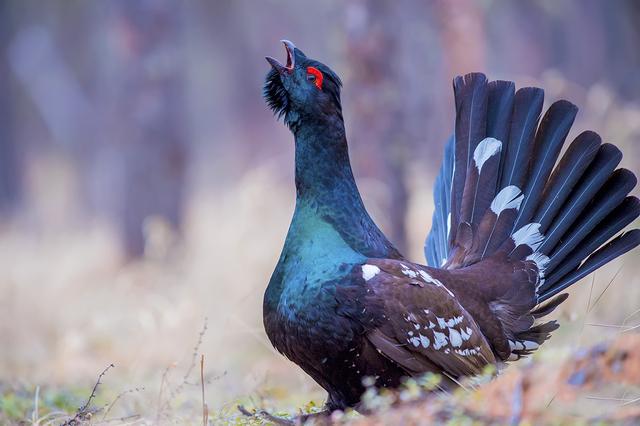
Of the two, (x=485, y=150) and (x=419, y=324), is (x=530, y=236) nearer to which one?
(x=485, y=150)

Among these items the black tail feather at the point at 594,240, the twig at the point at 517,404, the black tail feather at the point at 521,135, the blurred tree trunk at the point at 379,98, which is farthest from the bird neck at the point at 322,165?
the blurred tree trunk at the point at 379,98

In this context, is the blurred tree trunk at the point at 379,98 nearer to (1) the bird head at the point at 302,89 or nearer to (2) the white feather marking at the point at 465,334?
(1) the bird head at the point at 302,89

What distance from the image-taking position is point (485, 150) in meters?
5.48

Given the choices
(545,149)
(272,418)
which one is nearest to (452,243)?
(545,149)

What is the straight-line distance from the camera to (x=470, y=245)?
18.2 feet

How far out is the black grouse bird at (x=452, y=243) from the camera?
13.8 ft

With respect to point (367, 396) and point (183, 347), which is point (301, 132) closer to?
point (367, 396)

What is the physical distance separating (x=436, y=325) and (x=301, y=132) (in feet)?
4.21

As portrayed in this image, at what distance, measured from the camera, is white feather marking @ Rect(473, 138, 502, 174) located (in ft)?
17.8

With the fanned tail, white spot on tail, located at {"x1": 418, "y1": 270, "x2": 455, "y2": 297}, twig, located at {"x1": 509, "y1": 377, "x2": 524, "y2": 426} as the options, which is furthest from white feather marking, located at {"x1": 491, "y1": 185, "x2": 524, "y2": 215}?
twig, located at {"x1": 509, "y1": 377, "x2": 524, "y2": 426}

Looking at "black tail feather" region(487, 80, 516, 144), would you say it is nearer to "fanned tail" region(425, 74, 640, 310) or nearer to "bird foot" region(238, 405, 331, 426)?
"fanned tail" region(425, 74, 640, 310)

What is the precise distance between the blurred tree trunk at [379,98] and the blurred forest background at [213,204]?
0.02 m

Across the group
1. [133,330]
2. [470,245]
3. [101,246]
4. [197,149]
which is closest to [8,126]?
[197,149]

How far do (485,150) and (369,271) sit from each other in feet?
5.27
